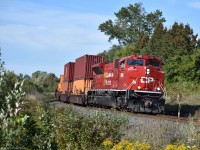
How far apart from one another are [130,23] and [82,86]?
194ft

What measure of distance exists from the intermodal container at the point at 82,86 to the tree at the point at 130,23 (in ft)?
176

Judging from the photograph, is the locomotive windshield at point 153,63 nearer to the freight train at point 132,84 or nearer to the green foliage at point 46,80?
the freight train at point 132,84

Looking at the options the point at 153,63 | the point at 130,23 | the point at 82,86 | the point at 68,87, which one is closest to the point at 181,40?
the point at 68,87

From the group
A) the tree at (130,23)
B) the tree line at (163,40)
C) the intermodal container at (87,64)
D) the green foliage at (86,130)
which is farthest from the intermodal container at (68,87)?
the tree at (130,23)

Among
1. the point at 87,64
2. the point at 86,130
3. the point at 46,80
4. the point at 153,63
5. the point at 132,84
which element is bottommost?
the point at 86,130

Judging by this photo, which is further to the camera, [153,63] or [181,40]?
[181,40]

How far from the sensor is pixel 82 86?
1289 inches

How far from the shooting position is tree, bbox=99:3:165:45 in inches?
3487

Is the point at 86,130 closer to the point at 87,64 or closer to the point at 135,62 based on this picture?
the point at 135,62

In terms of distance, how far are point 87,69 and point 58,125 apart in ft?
74.3

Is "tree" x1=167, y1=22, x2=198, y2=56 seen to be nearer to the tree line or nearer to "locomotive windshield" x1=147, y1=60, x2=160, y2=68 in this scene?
the tree line

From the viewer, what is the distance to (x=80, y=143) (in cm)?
878

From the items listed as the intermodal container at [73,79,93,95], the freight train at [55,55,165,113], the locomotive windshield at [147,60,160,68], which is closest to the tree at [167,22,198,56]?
the intermodal container at [73,79,93,95]

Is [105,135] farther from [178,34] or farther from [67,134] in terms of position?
[178,34]
